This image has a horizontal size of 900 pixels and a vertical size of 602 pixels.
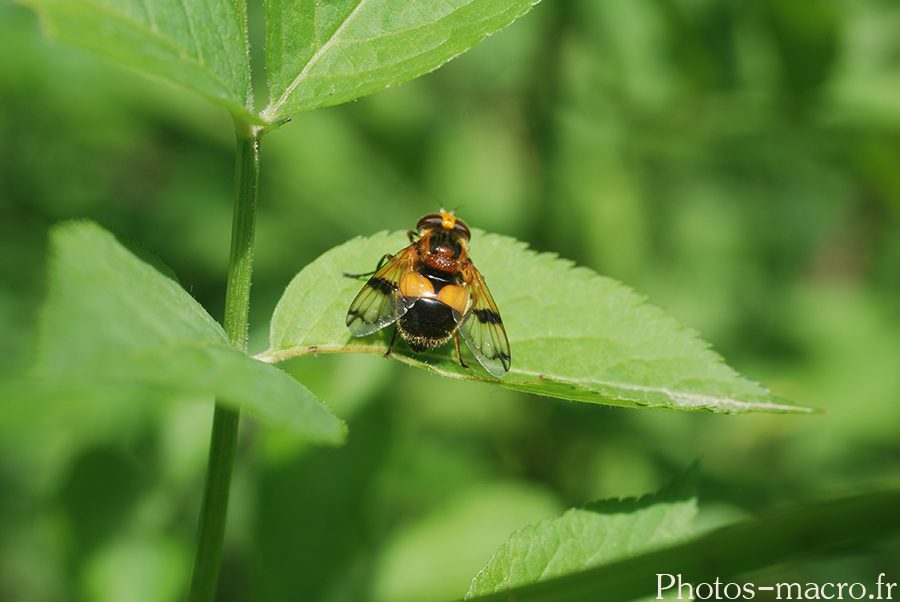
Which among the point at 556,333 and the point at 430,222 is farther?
the point at 430,222

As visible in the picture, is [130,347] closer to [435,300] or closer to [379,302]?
[379,302]

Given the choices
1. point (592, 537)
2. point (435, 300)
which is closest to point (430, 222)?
point (435, 300)

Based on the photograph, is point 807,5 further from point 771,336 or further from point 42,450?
point 42,450

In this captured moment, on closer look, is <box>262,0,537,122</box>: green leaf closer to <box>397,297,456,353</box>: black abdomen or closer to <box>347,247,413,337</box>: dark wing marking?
<box>347,247,413,337</box>: dark wing marking

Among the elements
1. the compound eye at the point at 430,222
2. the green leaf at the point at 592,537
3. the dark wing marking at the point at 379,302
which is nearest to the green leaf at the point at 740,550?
the green leaf at the point at 592,537

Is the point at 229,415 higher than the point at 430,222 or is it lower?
lower

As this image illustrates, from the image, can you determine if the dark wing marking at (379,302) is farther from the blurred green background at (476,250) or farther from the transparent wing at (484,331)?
the blurred green background at (476,250)
